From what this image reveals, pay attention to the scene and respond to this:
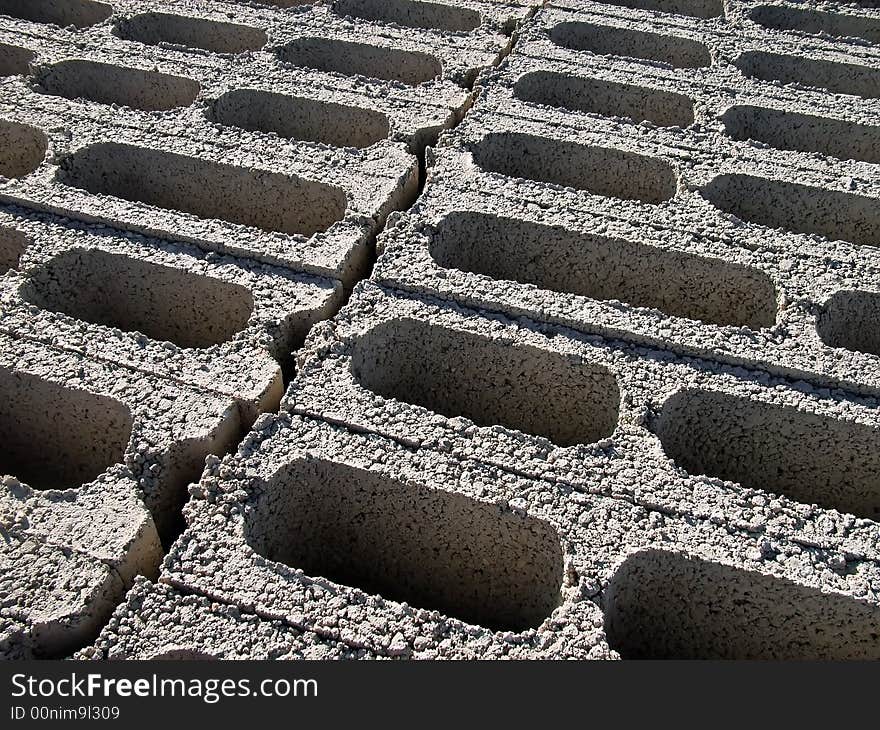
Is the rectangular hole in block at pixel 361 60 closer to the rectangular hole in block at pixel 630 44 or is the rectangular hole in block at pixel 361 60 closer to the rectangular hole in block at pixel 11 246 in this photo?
the rectangular hole in block at pixel 630 44

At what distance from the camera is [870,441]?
2.48 meters

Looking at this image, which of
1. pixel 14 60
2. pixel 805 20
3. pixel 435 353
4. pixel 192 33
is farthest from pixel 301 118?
pixel 805 20

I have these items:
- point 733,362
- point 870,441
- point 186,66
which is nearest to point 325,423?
point 733,362

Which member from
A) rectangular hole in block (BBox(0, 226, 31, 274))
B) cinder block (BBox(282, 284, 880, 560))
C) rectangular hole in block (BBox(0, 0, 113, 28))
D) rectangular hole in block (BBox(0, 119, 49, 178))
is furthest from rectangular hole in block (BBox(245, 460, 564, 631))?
rectangular hole in block (BBox(0, 0, 113, 28))

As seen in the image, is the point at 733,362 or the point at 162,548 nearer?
the point at 162,548

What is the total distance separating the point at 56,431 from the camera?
8.36 feet

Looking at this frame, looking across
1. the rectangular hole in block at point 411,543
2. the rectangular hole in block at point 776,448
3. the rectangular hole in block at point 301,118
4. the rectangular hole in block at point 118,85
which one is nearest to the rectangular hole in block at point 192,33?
the rectangular hole in block at point 118,85

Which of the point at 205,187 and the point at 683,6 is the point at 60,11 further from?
the point at 683,6

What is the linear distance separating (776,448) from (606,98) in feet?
7.04

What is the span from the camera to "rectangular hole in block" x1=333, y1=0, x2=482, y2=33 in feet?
15.0

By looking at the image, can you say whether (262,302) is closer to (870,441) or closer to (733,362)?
(733,362)

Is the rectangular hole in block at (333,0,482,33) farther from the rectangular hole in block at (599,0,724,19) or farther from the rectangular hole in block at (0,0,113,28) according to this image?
the rectangular hole in block at (0,0,113,28)

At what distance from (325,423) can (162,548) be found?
56cm

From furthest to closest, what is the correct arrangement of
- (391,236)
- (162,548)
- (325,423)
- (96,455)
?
1. (391,236)
2. (96,455)
3. (325,423)
4. (162,548)
